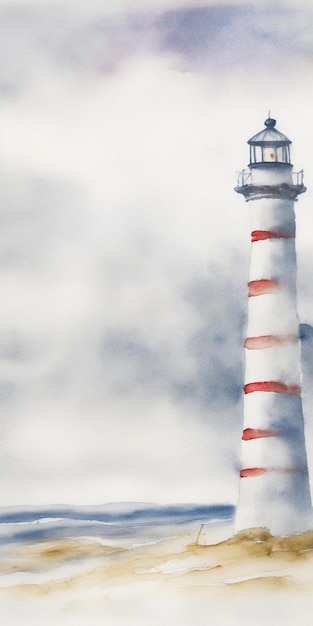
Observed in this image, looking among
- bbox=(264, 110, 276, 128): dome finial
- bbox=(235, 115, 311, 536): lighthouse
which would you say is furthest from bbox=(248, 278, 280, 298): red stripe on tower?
bbox=(264, 110, 276, 128): dome finial

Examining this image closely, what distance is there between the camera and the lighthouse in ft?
12.6

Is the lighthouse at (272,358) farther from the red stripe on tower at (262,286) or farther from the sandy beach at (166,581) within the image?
the sandy beach at (166,581)

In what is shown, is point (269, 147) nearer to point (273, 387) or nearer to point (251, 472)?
point (273, 387)

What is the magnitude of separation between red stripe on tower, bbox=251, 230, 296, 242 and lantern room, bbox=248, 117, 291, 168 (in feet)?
0.85

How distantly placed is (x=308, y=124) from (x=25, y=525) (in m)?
1.87

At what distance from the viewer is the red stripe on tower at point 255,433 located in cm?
386

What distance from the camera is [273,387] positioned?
3.90m

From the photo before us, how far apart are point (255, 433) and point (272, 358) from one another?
0.30m

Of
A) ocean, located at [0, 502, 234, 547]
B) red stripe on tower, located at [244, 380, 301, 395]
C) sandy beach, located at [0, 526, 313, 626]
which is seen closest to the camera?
sandy beach, located at [0, 526, 313, 626]

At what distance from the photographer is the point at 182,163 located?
3984mm

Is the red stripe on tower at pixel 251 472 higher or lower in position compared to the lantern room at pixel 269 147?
lower

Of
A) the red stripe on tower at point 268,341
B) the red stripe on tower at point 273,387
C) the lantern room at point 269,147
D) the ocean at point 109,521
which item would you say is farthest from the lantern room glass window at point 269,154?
the ocean at point 109,521

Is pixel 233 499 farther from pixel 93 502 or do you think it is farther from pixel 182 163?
pixel 182 163

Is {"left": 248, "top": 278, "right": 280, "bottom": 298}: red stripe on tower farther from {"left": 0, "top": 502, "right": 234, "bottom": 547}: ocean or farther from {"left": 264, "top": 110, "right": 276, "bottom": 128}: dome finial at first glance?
{"left": 0, "top": 502, "right": 234, "bottom": 547}: ocean
